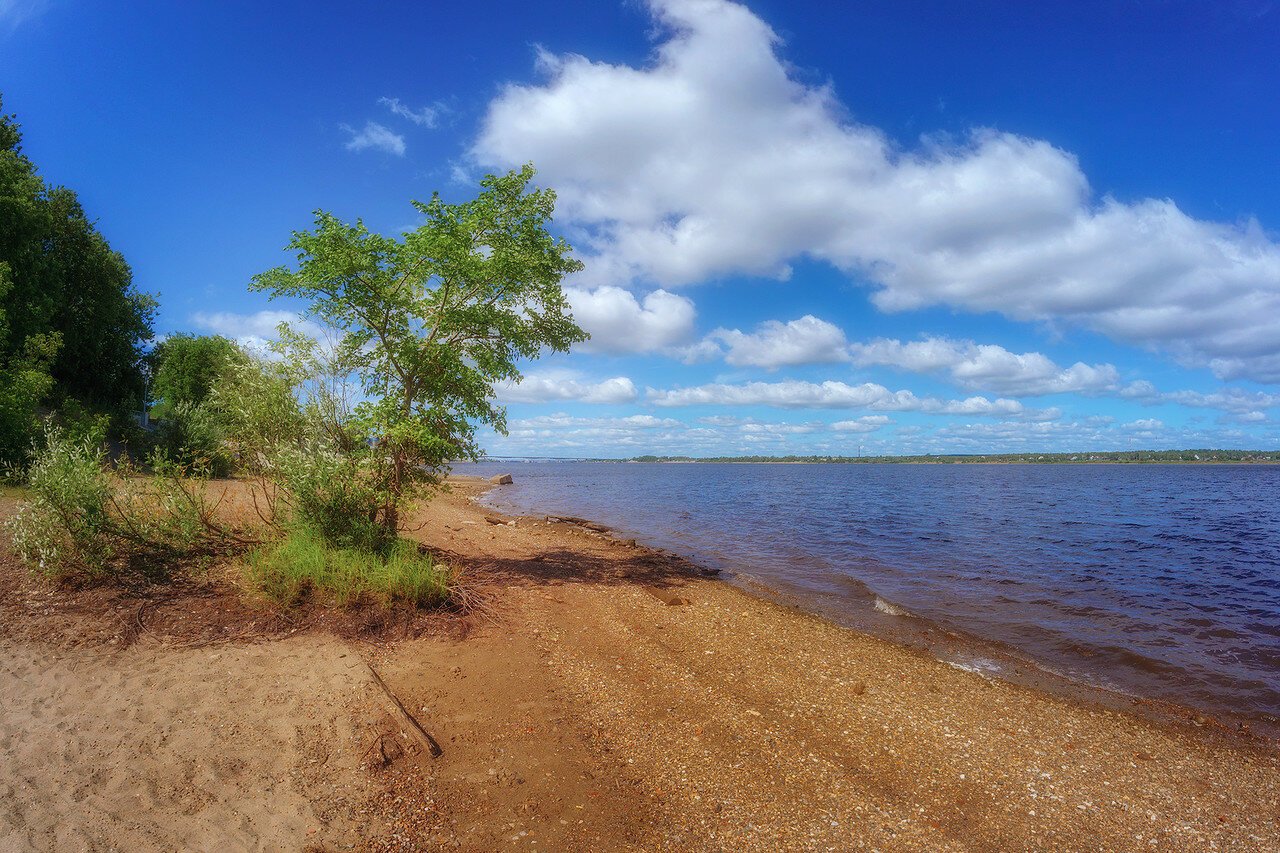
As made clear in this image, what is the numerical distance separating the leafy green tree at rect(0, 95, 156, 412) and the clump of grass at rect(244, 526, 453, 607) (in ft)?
61.8

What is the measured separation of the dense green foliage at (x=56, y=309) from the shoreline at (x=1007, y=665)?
24.1m

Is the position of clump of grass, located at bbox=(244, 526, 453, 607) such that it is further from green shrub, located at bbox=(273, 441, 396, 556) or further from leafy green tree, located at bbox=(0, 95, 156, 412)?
leafy green tree, located at bbox=(0, 95, 156, 412)

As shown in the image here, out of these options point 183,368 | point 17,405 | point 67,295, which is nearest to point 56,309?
point 67,295

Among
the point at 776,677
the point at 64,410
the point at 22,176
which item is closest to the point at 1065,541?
the point at 776,677

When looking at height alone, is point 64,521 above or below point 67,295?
below

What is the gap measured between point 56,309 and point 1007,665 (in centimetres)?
3705

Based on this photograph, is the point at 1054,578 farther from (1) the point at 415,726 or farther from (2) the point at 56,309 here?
(2) the point at 56,309

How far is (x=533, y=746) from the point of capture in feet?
20.7

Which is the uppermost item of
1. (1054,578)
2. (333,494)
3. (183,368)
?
(183,368)

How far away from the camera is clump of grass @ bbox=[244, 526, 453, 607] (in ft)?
30.5

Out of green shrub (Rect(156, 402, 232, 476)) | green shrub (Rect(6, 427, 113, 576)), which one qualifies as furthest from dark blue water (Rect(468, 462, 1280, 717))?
green shrub (Rect(156, 402, 232, 476))

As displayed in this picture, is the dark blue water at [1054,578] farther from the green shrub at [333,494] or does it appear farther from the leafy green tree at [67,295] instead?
the leafy green tree at [67,295]

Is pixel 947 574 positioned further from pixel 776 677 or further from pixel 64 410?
pixel 64 410

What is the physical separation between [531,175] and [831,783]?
36.0 feet
